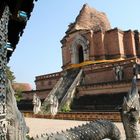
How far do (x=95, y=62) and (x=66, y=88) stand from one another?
418 centimetres

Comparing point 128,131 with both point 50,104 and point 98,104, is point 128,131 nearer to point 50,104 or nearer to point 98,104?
point 98,104

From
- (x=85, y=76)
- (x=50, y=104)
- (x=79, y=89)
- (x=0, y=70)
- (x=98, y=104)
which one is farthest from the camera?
(x=85, y=76)

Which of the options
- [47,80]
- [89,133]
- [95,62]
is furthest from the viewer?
[47,80]

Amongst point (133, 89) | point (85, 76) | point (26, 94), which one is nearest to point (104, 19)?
point (85, 76)

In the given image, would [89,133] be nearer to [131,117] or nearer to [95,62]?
[131,117]

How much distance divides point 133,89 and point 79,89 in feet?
58.7

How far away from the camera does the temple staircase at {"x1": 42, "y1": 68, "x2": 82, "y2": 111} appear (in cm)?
2523

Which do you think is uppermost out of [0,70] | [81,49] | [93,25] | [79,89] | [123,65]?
[93,25]

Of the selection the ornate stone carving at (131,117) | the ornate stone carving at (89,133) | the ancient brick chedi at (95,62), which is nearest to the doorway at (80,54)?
the ancient brick chedi at (95,62)

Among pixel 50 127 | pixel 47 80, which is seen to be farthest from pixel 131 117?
pixel 47 80

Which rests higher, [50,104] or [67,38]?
[67,38]

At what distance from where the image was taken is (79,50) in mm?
34438

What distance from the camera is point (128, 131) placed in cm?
794

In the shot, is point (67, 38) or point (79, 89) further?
point (67, 38)
